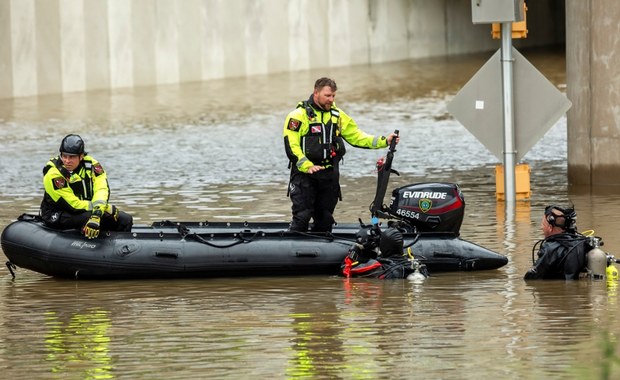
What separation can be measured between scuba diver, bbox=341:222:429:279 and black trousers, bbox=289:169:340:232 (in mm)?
928

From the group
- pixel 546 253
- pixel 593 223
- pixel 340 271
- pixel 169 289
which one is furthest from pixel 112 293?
pixel 593 223

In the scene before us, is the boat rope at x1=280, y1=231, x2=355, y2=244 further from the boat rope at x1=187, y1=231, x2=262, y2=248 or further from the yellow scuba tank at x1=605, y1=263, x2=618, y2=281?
the yellow scuba tank at x1=605, y1=263, x2=618, y2=281

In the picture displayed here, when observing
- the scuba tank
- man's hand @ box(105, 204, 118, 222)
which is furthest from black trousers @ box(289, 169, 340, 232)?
the scuba tank

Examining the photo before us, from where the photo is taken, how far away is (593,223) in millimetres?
15117

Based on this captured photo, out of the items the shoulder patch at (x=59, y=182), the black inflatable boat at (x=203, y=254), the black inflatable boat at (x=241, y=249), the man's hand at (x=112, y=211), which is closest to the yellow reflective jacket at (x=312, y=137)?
the black inflatable boat at (x=241, y=249)

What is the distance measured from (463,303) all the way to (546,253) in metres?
1.06

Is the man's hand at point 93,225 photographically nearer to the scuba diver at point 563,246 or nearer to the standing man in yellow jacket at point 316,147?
the standing man in yellow jacket at point 316,147

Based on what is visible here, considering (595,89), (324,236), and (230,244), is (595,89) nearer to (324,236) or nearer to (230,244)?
(324,236)

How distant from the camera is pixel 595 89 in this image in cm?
1789

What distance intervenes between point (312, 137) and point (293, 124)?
20cm

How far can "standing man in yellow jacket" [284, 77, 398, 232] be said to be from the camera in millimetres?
12766

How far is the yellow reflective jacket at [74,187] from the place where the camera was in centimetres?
1241

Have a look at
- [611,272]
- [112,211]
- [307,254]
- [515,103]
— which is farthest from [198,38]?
[611,272]

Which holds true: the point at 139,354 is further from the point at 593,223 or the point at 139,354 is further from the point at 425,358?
the point at 593,223
